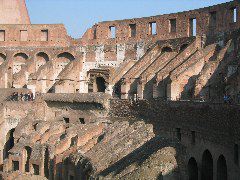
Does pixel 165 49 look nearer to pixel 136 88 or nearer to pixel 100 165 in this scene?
pixel 136 88

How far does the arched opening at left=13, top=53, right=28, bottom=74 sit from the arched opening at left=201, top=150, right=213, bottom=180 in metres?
21.8

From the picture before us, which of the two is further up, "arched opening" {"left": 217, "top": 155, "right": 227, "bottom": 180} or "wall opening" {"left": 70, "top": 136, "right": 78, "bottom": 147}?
"wall opening" {"left": 70, "top": 136, "right": 78, "bottom": 147}

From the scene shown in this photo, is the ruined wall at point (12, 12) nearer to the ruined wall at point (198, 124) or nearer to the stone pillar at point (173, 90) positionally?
the ruined wall at point (198, 124)

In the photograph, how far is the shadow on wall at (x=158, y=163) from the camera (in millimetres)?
12930

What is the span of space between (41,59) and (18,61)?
6.44 feet

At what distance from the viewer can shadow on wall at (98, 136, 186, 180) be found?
12.9 m

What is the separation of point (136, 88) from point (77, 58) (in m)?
7.24

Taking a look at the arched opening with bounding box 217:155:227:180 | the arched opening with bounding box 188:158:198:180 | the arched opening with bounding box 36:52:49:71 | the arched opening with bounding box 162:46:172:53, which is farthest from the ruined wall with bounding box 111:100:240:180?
the arched opening with bounding box 36:52:49:71

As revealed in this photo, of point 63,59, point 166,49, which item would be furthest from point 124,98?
point 63,59

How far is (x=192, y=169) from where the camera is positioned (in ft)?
70.4

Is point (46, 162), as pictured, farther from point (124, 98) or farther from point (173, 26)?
point (173, 26)

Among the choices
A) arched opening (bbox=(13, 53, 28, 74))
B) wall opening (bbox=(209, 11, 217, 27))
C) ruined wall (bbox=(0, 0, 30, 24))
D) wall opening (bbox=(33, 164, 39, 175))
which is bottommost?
wall opening (bbox=(33, 164, 39, 175))

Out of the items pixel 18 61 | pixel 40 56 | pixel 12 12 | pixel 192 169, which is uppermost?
pixel 12 12

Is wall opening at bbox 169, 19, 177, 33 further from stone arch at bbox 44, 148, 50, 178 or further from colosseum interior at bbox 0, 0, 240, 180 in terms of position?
stone arch at bbox 44, 148, 50, 178
